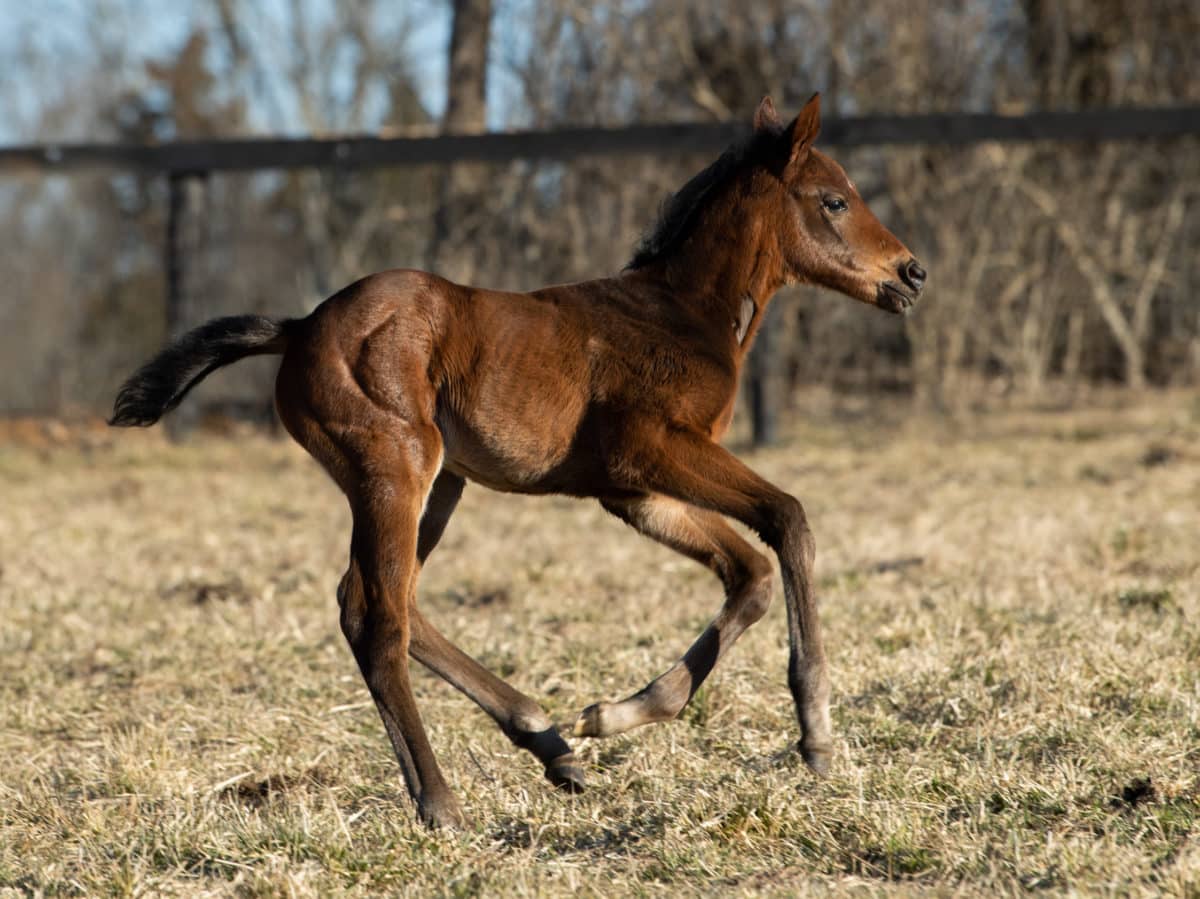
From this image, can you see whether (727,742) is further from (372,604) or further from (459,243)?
(459,243)

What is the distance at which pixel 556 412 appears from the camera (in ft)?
12.7

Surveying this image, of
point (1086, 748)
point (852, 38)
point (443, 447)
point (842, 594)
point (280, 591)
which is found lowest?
point (280, 591)

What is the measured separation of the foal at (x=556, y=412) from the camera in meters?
3.63

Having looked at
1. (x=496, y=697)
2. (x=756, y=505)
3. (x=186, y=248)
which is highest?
(x=756, y=505)

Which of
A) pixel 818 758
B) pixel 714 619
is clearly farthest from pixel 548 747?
pixel 818 758

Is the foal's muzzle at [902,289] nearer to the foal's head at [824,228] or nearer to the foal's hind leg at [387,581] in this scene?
the foal's head at [824,228]

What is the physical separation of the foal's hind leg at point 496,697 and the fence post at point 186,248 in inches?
311

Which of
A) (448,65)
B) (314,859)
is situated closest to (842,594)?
(314,859)

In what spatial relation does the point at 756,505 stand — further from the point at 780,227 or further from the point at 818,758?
the point at 780,227

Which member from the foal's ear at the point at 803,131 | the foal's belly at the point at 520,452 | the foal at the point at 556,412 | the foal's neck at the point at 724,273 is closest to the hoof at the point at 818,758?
the foal at the point at 556,412

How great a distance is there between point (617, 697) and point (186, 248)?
26.5 feet

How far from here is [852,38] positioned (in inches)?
488

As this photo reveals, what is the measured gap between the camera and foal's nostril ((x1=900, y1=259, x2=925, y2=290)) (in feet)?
14.4

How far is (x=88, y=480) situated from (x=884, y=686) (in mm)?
7428
